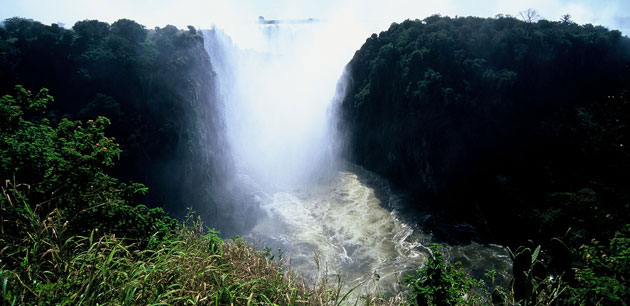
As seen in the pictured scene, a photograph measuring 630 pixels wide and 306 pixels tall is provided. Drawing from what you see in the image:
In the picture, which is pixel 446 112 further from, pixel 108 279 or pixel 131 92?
pixel 108 279

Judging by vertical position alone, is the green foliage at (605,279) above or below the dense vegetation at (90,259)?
below

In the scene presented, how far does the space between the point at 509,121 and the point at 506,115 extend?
2.42 feet

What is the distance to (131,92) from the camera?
98.0 feet

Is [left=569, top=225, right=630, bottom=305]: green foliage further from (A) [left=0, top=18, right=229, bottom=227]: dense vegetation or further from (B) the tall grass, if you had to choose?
(A) [left=0, top=18, right=229, bottom=227]: dense vegetation

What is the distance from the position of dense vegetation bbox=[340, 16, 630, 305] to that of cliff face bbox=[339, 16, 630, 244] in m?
0.11

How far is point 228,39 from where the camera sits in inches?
2992

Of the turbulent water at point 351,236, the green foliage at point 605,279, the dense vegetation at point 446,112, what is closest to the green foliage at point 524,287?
the green foliage at point 605,279

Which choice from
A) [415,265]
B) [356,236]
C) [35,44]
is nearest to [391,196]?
[356,236]

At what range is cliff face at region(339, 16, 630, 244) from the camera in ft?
88.0

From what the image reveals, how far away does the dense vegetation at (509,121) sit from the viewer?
24.8 m

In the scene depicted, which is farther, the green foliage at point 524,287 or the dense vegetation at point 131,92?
the dense vegetation at point 131,92

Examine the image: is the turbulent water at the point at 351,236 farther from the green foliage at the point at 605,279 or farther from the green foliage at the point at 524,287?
the green foliage at the point at 524,287

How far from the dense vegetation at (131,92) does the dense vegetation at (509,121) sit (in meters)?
25.3

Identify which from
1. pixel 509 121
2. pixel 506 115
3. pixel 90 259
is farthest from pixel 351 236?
pixel 90 259
